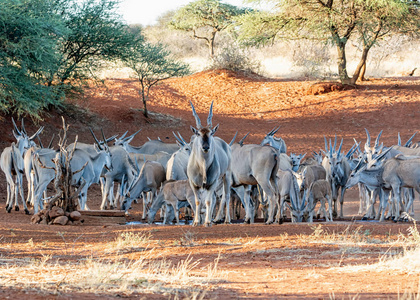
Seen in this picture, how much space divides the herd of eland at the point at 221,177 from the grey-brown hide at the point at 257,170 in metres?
0.02

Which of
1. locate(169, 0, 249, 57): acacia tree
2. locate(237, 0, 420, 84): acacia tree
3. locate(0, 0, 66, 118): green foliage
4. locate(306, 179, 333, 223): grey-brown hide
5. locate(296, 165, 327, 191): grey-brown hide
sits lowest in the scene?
locate(306, 179, 333, 223): grey-brown hide

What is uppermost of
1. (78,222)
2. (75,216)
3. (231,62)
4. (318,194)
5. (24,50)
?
(231,62)

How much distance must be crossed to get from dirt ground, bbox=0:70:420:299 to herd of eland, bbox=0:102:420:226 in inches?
32.2

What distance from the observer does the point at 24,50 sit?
2023cm

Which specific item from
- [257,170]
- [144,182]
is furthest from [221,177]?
[144,182]

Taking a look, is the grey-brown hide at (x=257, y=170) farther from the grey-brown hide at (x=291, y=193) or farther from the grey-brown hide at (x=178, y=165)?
the grey-brown hide at (x=178, y=165)

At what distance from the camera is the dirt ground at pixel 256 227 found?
6434 millimetres

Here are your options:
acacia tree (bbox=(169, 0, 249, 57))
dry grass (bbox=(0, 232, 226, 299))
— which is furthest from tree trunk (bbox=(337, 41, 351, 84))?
dry grass (bbox=(0, 232, 226, 299))

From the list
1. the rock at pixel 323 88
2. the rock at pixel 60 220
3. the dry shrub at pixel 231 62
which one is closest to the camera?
the rock at pixel 60 220

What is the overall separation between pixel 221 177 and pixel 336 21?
22.8 m

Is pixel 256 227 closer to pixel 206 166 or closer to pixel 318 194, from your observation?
pixel 206 166

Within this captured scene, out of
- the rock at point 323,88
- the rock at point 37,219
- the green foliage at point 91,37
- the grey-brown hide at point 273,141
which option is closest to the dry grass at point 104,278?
the rock at point 37,219

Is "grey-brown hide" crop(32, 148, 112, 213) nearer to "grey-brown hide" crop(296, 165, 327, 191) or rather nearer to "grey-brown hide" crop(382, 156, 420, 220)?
"grey-brown hide" crop(296, 165, 327, 191)

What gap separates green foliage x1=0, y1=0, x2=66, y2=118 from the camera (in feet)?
64.2
